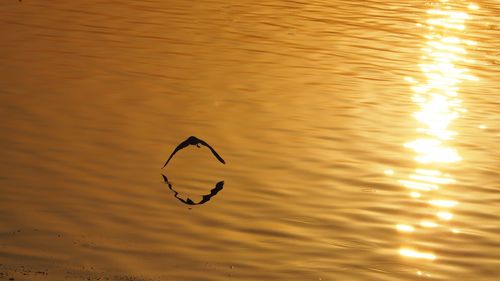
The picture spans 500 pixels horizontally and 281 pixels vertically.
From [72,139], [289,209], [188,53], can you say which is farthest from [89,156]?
[188,53]

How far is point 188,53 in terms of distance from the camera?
54.8ft

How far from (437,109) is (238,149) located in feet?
11.3

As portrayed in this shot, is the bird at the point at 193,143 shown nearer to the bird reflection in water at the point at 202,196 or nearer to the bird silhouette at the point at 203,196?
the bird reflection in water at the point at 202,196

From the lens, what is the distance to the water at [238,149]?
9.34 m

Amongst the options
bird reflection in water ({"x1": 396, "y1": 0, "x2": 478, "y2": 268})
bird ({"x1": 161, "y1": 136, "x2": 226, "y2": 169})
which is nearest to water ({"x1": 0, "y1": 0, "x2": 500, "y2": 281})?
bird reflection in water ({"x1": 396, "y1": 0, "x2": 478, "y2": 268})

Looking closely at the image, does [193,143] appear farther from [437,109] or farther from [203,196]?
[437,109]

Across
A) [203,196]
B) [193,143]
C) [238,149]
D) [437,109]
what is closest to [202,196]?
[203,196]

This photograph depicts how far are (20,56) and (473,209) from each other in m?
6.84

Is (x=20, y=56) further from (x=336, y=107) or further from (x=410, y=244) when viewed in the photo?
(x=410, y=244)

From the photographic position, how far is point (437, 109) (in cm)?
1476

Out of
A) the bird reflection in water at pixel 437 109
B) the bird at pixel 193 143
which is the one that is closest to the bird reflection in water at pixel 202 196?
the bird at pixel 193 143

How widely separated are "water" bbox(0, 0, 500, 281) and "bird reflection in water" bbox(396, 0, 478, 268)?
4 cm

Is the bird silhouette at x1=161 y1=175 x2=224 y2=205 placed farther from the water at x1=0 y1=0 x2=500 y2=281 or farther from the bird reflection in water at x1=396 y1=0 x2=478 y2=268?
the bird reflection in water at x1=396 y1=0 x2=478 y2=268

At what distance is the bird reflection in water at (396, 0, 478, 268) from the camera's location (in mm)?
10898
